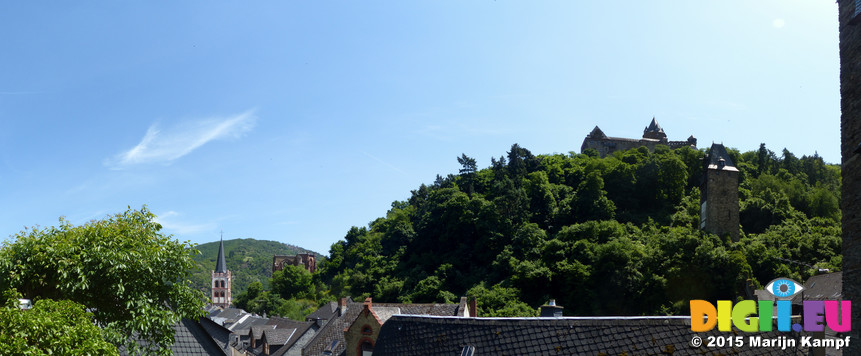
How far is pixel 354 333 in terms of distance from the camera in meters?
28.7

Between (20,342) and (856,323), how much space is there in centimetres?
1333

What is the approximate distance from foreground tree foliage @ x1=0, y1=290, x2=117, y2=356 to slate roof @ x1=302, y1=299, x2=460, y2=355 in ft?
70.4

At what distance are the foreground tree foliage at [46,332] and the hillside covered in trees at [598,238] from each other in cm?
4774

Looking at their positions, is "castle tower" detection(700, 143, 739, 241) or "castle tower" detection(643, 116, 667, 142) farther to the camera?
"castle tower" detection(643, 116, 667, 142)

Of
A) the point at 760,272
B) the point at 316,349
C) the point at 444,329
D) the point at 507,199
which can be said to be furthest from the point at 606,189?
the point at 444,329

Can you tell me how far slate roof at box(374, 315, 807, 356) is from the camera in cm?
1396

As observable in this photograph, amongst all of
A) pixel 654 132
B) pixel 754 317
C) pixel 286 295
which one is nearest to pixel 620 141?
pixel 654 132

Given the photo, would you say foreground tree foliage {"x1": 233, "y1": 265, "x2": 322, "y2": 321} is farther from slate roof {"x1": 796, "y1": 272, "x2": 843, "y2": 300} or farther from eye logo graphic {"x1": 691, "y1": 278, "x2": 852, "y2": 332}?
eye logo graphic {"x1": 691, "y1": 278, "x2": 852, "y2": 332}

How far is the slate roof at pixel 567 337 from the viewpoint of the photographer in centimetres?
1396

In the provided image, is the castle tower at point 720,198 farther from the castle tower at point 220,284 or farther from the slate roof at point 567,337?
the castle tower at point 220,284

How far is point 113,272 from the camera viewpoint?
13.5 m

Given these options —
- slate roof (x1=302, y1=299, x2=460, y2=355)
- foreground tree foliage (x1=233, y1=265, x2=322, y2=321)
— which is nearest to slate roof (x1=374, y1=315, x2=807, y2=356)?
slate roof (x1=302, y1=299, x2=460, y2=355)

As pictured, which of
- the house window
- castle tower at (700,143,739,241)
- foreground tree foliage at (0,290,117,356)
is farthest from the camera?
castle tower at (700,143,739,241)

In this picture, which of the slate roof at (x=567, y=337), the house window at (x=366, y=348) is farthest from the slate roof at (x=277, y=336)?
the slate roof at (x=567, y=337)
